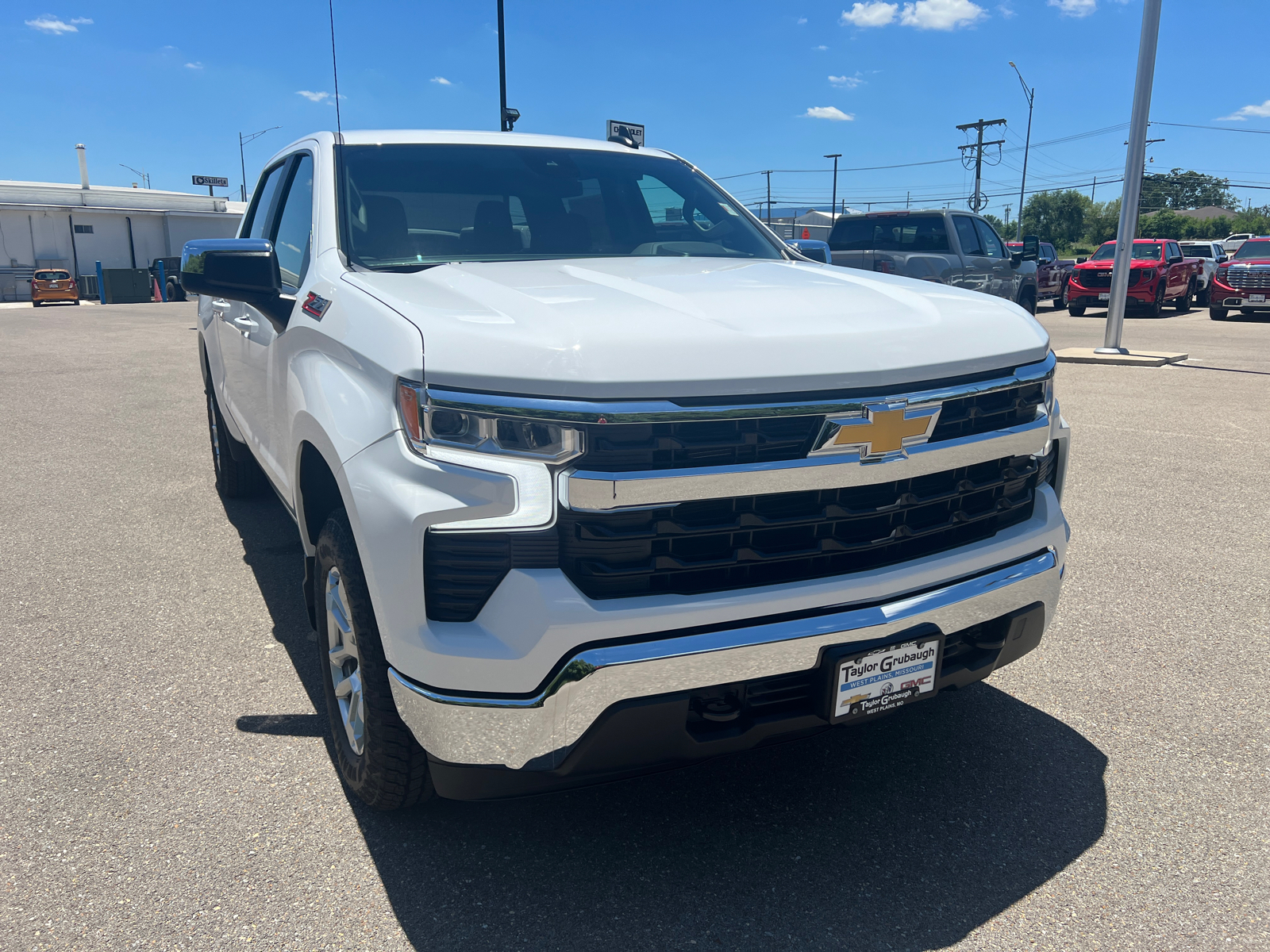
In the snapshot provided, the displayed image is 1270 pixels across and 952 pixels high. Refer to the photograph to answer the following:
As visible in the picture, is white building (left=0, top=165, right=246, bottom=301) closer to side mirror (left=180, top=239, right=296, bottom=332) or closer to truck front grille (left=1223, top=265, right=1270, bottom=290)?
truck front grille (left=1223, top=265, right=1270, bottom=290)

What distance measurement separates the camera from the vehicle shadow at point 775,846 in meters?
2.23

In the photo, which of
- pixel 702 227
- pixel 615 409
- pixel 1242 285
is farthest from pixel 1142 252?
pixel 615 409

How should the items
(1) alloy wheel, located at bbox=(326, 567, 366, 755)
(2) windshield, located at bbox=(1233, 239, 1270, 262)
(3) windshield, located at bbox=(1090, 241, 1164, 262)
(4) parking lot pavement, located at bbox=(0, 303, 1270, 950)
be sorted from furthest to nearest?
(3) windshield, located at bbox=(1090, 241, 1164, 262), (2) windshield, located at bbox=(1233, 239, 1270, 262), (1) alloy wheel, located at bbox=(326, 567, 366, 755), (4) parking lot pavement, located at bbox=(0, 303, 1270, 950)

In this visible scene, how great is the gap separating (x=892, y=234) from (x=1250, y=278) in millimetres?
11104

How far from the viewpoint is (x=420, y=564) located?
201cm

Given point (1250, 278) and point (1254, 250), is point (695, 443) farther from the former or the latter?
point (1254, 250)

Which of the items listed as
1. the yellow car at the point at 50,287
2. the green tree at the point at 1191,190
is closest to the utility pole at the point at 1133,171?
the yellow car at the point at 50,287

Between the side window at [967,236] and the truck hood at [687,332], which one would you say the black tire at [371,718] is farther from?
the side window at [967,236]

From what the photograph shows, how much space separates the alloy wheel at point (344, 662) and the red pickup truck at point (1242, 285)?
2322 cm

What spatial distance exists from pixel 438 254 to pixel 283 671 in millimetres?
1661

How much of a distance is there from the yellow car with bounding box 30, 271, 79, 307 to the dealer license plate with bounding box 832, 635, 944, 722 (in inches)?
1734

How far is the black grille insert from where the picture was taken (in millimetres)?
2004

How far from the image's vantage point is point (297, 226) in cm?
360

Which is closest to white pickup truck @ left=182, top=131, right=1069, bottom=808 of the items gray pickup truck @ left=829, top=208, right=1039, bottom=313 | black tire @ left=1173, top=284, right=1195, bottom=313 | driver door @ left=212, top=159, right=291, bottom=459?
driver door @ left=212, top=159, right=291, bottom=459
